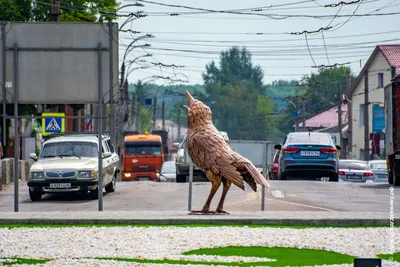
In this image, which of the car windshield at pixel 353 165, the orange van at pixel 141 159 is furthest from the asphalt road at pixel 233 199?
the orange van at pixel 141 159

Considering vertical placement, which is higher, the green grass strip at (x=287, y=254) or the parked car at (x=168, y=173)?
the green grass strip at (x=287, y=254)

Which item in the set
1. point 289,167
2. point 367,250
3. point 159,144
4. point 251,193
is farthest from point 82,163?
point 159,144

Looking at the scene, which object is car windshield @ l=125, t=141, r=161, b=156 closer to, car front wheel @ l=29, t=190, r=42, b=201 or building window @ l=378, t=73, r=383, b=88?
car front wheel @ l=29, t=190, r=42, b=201

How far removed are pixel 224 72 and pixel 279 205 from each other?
167550mm

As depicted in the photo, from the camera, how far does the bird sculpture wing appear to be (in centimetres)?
1884

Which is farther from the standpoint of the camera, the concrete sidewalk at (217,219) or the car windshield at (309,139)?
the car windshield at (309,139)

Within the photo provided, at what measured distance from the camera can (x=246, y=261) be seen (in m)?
13.1

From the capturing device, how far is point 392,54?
295 ft

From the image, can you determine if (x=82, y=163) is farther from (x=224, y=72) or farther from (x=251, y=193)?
(x=224, y=72)

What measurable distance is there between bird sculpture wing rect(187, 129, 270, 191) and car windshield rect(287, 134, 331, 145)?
1690 centimetres

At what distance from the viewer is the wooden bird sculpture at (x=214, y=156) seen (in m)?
18.8

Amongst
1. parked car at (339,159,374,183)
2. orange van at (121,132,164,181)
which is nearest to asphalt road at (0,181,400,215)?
parked car at (339,159,374,183)

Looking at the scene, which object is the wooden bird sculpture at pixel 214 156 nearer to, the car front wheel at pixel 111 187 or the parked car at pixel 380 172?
the car front wheel at pixel 111 187

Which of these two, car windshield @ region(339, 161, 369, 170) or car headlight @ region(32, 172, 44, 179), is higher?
car headlight @ region(32, 172, 44, 179)
